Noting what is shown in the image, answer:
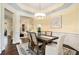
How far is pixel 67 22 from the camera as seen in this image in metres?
2.47

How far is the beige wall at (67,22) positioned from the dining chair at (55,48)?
0.22 metres

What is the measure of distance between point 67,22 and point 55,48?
0.65 m

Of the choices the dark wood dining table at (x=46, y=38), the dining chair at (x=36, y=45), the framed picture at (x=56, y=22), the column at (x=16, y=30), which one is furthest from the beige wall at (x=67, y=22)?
the column at (x=16, y=30)

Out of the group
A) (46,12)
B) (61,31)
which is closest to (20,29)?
(46,12)

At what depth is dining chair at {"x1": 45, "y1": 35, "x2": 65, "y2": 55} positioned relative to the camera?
8.02 feet

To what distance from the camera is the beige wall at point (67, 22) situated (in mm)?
2445

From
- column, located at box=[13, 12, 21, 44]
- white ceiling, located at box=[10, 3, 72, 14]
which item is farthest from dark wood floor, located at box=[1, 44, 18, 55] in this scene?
white ceiling, located at box=[10, 3, 72, 14]

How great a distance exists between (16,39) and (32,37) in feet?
1.22

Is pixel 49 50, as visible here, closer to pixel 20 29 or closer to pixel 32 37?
pixel 32 37

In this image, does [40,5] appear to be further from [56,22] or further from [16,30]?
[16,30]

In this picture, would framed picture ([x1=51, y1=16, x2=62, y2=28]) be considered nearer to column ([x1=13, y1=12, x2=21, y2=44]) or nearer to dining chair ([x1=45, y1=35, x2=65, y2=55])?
dining chair ([x1=45, y1=35, x2=65, y2=55])

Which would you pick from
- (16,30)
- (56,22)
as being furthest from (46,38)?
(16,30)

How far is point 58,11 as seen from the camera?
2.48m
